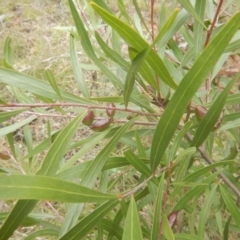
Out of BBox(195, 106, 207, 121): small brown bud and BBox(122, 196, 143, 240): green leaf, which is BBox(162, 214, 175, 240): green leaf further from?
BBox(195, 106, 207, 121): small brown bud

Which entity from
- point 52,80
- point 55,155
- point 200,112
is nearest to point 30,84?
point 52,80

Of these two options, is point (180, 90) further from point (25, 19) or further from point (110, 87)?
point (25, 19)

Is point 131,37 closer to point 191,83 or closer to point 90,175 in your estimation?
point 191,83

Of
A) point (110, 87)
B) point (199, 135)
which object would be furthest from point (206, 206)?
point (110, 87)

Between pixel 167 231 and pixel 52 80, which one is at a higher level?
pixel 52 80

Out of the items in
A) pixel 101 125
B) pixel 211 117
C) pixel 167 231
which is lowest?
pixel 167 231

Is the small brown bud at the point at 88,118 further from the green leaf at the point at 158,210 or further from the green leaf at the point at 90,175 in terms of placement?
the green leaf at the point at 158,210

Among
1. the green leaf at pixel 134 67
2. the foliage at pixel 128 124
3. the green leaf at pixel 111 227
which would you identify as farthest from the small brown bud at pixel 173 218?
the green leaf at pixel 134 67
